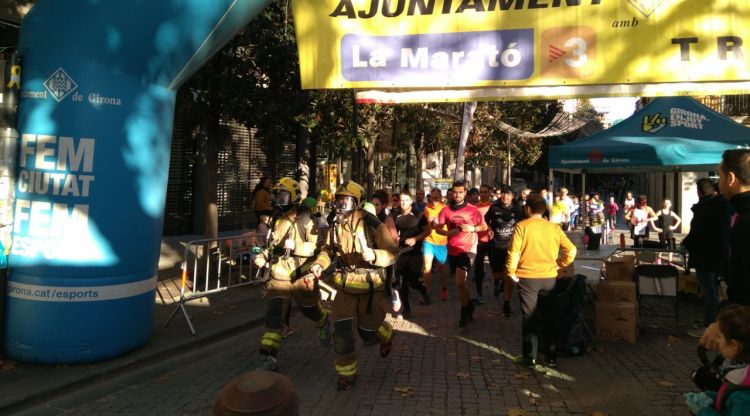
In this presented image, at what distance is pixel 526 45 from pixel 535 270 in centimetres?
223

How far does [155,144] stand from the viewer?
19.5ft

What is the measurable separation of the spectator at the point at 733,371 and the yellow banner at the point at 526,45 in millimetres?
3657

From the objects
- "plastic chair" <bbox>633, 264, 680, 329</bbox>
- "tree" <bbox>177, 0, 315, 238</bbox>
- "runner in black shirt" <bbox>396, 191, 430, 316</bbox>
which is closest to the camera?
"plastic chair" <bbox>633, 264, 680, 329</bbox>

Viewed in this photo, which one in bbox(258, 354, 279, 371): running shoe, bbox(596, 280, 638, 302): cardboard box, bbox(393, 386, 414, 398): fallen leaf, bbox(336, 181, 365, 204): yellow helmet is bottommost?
bbox(393, 386, 414, 398): fallen leaf

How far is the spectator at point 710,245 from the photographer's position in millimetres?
6895

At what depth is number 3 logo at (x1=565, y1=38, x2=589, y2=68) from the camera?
5855 millimetres

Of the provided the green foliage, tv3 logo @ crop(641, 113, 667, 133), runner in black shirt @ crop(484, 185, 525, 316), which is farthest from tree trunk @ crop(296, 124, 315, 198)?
tv3 logo @ crop(641, 113, 667, 133)

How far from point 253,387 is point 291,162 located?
16.0 metres

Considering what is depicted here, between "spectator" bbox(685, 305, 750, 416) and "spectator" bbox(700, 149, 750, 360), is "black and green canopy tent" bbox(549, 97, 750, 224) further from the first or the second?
"spectator" bbox(685, 305, 750, 416)

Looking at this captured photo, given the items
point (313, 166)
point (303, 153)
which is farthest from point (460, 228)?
point (313, 166)

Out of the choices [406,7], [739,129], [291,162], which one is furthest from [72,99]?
[291,162]

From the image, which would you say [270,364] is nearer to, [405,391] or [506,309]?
[405,391]

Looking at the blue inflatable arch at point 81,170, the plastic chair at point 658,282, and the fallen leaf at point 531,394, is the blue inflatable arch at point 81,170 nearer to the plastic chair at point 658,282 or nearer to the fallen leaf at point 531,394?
the fallen leaf at point 531,394

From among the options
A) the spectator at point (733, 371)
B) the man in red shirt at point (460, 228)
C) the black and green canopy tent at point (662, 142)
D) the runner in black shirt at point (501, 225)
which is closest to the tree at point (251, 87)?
the man in red shirt at point (460, 228)
